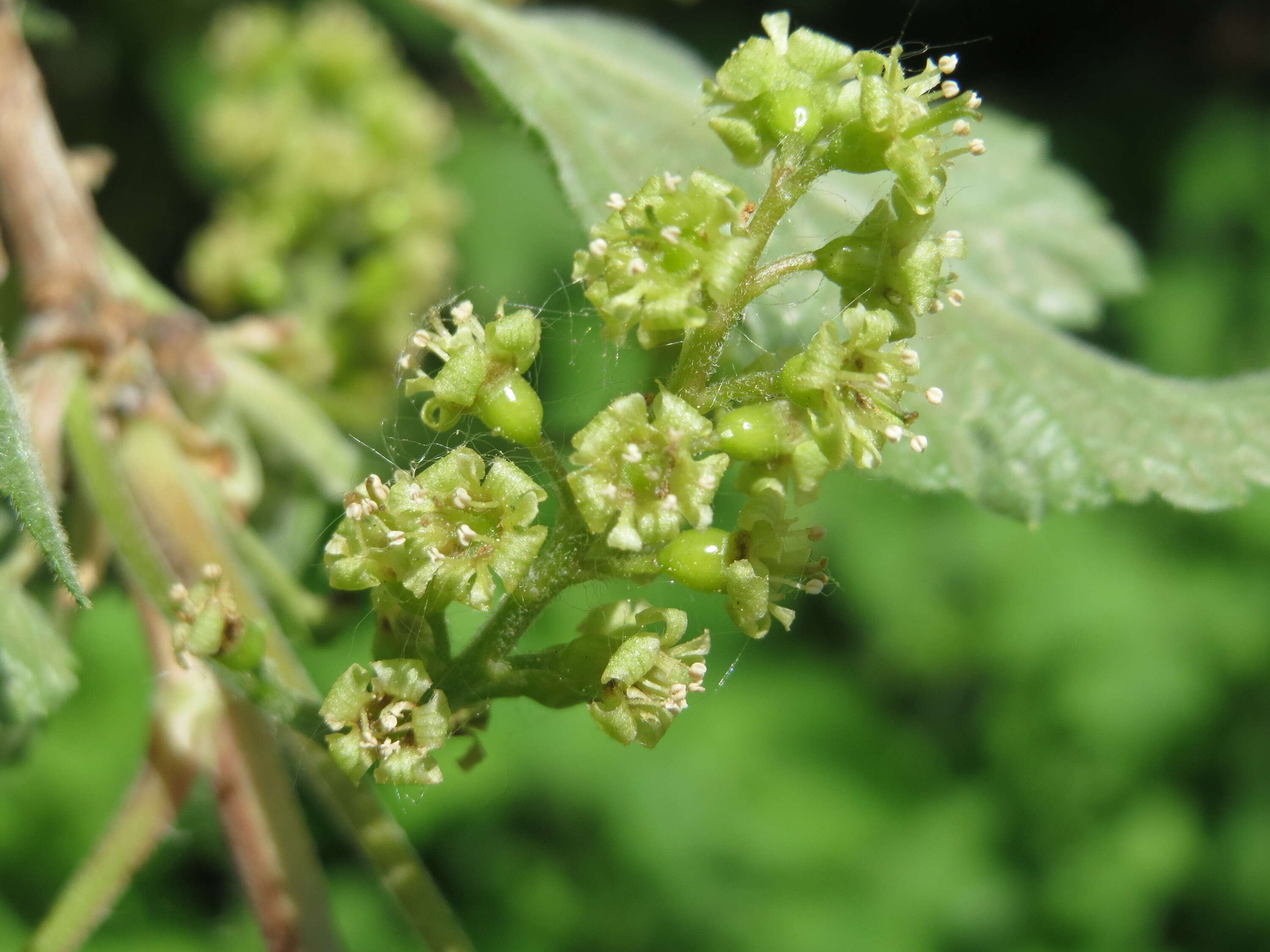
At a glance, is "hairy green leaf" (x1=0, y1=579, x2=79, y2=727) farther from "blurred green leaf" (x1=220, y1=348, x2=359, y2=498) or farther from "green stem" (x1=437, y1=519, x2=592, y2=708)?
"green stem" (x1=437, y1=519, x2=592, y2=708)

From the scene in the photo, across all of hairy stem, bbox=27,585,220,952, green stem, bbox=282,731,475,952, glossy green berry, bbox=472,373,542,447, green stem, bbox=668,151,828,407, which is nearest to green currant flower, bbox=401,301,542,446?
glossy green berry, bbox=472,373,542,447

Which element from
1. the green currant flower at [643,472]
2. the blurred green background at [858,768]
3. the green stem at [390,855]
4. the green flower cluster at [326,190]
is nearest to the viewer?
the green currant flower at [643,472]

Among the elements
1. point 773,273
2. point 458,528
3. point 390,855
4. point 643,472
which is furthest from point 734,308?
point 390,855

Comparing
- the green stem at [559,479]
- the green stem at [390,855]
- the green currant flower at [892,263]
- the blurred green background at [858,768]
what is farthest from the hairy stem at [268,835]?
the blurred green background at [858,768]

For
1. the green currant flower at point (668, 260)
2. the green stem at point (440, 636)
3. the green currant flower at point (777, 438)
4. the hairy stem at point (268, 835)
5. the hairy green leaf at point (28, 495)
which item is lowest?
the hairy stem at point (268, 835)

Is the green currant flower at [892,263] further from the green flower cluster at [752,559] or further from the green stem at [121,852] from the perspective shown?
the green stem at [121,852]

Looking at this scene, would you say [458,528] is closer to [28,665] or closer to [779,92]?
[779,92]
